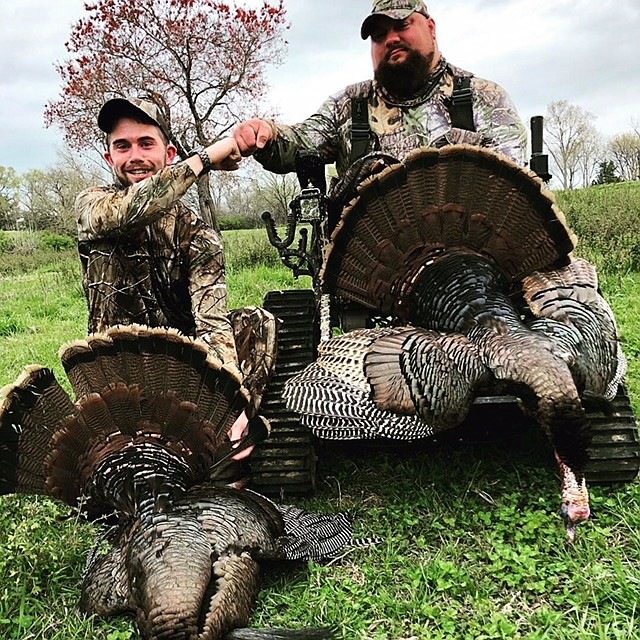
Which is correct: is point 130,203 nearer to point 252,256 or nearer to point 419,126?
point 419,126

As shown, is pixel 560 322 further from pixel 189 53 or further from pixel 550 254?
pixel 189 53

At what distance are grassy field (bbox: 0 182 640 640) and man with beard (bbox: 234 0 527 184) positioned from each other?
5.21ft

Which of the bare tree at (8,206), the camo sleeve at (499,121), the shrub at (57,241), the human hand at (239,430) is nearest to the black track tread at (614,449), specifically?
the camo sleeve at (499,121)

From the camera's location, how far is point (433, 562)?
2.48 metres

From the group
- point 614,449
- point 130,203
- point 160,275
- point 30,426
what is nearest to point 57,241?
point 160,275

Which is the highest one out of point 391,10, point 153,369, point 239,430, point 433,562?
point 391,10

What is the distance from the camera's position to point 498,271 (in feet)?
9.39

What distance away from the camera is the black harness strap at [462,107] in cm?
341

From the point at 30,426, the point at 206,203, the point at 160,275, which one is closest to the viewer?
the point at 30,426

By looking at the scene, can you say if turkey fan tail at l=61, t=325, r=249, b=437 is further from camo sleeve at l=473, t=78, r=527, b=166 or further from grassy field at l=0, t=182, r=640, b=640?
camo sleeve at l=473, t=78, r=527, b=166

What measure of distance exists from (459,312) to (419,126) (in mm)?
1326

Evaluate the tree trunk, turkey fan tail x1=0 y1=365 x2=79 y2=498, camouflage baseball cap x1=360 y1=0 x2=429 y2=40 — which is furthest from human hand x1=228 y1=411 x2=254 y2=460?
the tree trunk

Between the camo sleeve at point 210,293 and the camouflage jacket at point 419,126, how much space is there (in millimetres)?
546

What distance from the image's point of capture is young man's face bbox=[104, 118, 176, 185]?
3.07 metres
